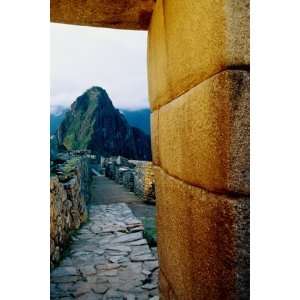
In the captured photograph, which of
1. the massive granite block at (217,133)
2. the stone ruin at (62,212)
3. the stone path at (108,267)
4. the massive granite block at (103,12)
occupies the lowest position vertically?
the stone path at (108,267)

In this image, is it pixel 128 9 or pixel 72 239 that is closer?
pixel 128 9

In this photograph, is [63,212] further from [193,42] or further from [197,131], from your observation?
[193,42]

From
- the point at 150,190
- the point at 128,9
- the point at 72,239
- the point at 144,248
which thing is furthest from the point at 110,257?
the point at 150,190

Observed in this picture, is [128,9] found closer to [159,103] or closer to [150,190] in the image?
[159,103]

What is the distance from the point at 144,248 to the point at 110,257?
66 centimetres

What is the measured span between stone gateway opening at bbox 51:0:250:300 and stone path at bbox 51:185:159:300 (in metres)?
1.89

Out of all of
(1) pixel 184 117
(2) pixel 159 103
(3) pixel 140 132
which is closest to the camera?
(1) pixel 184 117

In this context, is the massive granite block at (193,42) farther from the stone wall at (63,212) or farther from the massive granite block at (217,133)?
the stone wall at (63,212)

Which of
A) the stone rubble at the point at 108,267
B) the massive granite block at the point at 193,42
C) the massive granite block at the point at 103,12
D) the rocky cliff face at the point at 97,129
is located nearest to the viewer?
the massive granite block at the point at 193,42

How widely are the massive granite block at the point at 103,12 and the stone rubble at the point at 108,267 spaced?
9.74 ft

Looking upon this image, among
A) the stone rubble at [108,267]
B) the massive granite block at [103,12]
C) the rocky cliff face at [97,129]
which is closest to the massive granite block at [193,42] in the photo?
the massive granite block at [103,12]

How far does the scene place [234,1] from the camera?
3.69 feet

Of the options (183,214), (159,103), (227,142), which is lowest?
(183,214)

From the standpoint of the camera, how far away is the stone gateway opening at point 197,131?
116 centimetres
